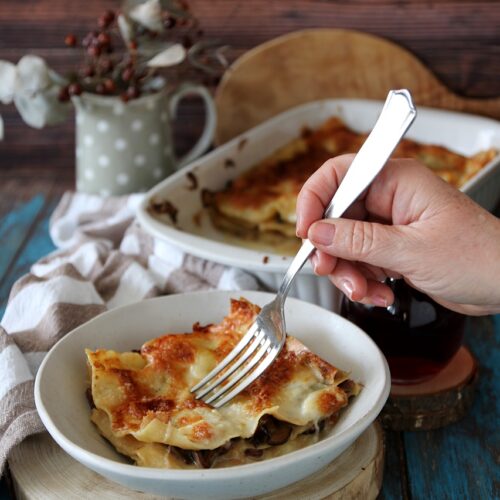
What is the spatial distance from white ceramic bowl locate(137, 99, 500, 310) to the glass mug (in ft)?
0.53

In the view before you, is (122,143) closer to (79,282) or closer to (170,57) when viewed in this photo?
(170,57)

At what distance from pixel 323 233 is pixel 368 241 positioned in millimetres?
59

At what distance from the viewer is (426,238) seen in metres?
0.96

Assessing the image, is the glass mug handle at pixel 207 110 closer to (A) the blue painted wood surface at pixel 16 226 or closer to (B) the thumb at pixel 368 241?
(A) the blue painted wood surface at pixel 16 226

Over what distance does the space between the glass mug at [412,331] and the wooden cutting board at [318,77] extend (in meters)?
0.95

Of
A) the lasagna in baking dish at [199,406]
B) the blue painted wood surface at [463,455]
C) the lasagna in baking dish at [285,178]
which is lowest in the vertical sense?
the blue painted wood surface at [463,455]

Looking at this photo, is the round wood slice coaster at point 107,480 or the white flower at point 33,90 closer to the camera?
the round wood slice coaster at point 107,480

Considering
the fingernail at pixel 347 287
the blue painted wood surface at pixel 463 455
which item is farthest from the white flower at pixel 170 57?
the blue painted wood surface at pixel 463 455

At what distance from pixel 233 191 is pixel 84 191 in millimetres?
359

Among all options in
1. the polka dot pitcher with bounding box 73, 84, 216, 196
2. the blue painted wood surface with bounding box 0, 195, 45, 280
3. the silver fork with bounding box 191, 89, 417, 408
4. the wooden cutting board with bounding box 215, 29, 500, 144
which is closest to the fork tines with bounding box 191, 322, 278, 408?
the silver fork with bounding box 191, 89, 417, 408

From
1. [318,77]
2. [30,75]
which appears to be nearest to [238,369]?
[30,75]

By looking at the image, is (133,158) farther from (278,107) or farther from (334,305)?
(334,305)

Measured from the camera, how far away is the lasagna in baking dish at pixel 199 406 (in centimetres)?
94

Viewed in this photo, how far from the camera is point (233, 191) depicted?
172 centimetres
